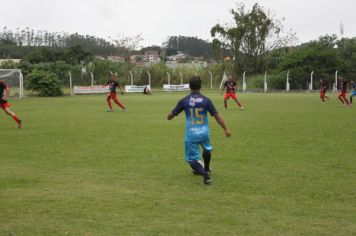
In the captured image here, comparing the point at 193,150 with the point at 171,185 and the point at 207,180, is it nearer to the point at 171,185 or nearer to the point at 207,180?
the point at 207,180

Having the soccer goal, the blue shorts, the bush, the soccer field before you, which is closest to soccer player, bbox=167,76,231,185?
the blue shorts

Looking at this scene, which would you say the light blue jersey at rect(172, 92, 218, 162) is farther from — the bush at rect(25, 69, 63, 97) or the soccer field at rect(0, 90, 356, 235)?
the bush at rect(25, 69, 63, 97)

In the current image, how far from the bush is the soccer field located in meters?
26.3

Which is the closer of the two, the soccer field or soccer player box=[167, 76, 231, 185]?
the soccer field

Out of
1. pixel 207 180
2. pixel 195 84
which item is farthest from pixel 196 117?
pixel 207 180

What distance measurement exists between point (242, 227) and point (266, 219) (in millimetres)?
423

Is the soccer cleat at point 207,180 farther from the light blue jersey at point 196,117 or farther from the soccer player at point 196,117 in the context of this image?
the light blue jersey at point 196,117

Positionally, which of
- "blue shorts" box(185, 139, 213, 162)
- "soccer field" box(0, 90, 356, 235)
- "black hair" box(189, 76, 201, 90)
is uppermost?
"black hair" box(189, 76, 201, 90)

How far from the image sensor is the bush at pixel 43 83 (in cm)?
3894

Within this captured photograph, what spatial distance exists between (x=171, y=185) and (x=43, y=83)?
111ft

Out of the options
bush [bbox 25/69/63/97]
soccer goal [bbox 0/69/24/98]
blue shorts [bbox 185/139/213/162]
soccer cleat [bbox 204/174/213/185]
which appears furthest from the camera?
bush [bbox 25/69/63/97]

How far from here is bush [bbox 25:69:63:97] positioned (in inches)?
1533

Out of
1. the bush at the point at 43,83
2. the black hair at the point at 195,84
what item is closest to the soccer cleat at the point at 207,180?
the black hair at the point at 195,84

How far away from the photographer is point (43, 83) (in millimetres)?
39281
